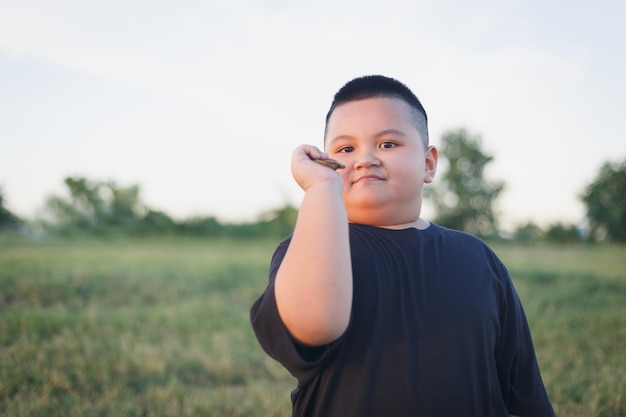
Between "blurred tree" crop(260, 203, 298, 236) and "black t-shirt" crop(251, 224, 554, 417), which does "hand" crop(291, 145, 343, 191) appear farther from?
"blurred tree" crop(260, 203, 298, 236)

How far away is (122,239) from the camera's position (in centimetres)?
1555

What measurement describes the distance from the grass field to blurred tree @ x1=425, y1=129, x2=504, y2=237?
23.8 meters

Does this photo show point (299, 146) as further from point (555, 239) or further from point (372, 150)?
point (555, 239)

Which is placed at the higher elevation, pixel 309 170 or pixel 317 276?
pixel 309 170

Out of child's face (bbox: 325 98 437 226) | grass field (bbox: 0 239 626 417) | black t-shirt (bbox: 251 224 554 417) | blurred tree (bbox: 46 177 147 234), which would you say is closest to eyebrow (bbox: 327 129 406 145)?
child's face (bbox: 325 98 437 226)

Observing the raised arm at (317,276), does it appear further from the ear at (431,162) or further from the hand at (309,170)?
the ear at (431,162)

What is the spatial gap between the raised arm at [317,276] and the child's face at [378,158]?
228 mm

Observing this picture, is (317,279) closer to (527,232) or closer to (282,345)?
(282,345)

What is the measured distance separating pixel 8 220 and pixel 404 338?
1294 cm

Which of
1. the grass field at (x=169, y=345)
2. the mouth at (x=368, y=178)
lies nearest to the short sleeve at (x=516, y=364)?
the mouth at (x=368, y=178)

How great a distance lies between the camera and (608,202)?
11195 millimetres

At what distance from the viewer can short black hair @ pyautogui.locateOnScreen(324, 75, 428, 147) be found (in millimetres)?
1287

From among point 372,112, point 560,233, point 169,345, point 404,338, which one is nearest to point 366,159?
point 372,112

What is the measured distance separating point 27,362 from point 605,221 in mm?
13916
